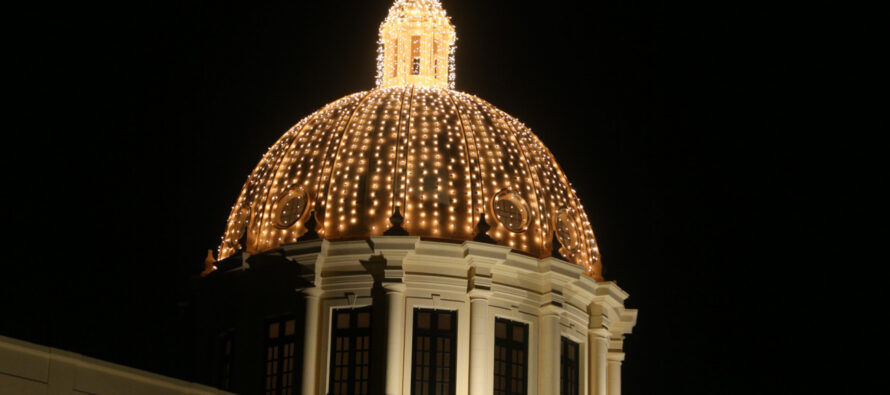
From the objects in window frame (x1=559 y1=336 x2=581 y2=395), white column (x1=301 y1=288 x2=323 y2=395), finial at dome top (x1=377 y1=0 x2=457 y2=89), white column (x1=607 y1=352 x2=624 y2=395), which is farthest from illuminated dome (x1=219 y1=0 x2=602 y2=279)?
white column (x1=607 y1=352 x2=624 y2=395)

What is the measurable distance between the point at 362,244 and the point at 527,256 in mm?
5154

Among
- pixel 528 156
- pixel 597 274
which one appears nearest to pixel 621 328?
pixel 597 274

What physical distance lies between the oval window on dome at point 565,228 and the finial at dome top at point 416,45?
21.1ft

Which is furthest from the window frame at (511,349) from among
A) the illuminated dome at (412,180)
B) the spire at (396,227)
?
the spire at (396,227)

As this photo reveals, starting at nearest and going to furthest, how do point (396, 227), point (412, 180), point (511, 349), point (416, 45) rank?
1. point (396, 227)
2. point (511, 349)
3. point (412, 180)
4. point (416, 45)

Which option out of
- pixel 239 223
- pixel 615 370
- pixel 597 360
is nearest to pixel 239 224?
pixel 239 223

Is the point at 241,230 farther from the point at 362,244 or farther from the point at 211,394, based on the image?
the point at 211,394

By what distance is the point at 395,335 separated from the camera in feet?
192

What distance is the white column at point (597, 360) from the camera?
63.0 metres

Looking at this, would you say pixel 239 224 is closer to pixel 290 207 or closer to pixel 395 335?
pixel 290 207

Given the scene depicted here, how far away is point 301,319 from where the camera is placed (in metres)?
59.5

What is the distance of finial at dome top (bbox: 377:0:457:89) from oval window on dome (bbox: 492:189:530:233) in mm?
6381

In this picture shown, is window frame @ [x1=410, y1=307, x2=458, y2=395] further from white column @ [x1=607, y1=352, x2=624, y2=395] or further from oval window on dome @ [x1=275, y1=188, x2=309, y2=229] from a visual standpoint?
white column @ [x1=607, y1=352, x2=624, y2=395]

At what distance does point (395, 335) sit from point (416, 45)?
41.3 ft
